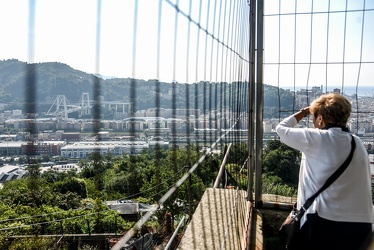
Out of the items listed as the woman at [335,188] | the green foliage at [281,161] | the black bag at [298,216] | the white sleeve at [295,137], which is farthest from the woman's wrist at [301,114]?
the green foliage at [281,161]

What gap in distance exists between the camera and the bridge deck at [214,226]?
1435 mm

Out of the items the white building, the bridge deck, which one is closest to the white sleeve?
the bridge deck

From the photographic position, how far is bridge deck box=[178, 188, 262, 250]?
143 cm

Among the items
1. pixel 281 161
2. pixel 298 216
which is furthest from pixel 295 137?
pixel 281 161

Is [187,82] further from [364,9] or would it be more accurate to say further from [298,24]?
[364,9]

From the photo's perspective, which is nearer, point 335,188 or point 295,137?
point 335,188

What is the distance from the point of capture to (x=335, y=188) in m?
1.47

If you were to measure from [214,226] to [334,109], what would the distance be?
2.28 feet

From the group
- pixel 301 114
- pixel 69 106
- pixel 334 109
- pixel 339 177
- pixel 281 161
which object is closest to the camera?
pixel 69 106

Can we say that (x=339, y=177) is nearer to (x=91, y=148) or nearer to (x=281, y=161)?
(x=91, y=148)

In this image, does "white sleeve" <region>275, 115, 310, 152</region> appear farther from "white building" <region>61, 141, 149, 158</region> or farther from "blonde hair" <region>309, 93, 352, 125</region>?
"white building" <region>61, 141, 149, 158</region>

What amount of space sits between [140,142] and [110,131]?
97mm

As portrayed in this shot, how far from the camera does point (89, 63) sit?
49 centimetres

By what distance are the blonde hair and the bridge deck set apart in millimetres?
623
